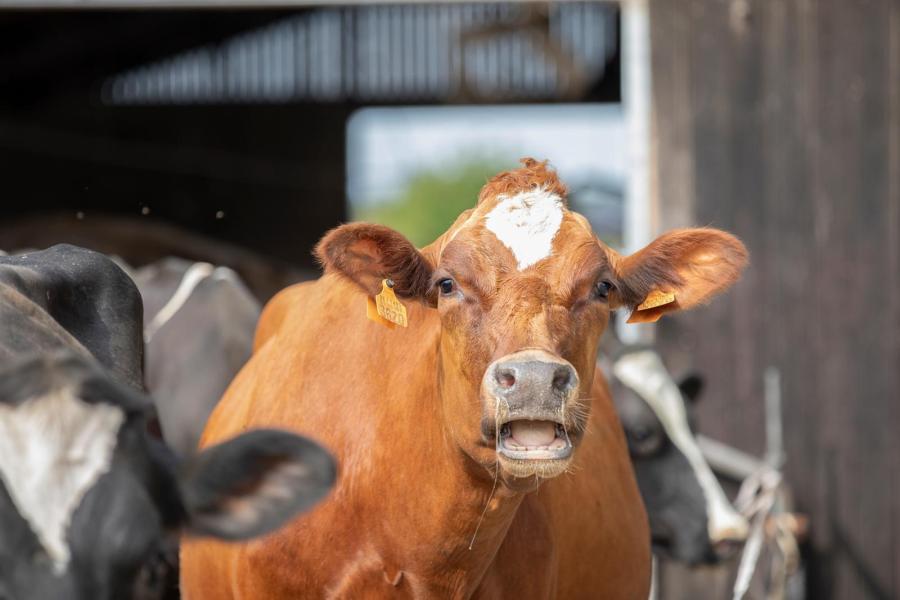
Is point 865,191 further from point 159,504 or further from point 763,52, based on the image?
point 159,504

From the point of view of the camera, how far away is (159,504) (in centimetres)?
261

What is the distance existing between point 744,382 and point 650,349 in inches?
70.5

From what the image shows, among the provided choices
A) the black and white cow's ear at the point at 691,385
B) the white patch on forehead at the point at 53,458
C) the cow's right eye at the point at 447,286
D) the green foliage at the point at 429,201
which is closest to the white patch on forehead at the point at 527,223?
the cow's right eye at the point at 447,286

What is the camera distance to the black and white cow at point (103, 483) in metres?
2.41

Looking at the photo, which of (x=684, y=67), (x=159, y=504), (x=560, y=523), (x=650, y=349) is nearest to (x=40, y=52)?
(x=684, y=67)

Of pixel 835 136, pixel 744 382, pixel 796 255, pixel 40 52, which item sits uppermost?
pixel 40 52

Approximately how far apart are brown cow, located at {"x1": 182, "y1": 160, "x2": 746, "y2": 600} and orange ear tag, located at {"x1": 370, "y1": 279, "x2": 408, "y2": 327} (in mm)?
29

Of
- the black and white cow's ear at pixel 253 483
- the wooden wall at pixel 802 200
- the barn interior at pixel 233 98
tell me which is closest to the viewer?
the black and white cow's ear at pixel 253 483

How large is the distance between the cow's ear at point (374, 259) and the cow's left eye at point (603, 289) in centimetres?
45

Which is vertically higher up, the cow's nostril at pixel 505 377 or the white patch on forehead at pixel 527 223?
the white patch on forehead at pixel 527 223

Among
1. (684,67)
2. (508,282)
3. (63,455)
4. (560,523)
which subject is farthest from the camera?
(684,67)

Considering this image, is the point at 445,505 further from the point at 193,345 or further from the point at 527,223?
the point at 193,345

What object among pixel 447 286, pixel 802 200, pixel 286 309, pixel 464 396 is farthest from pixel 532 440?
pixel 802 200

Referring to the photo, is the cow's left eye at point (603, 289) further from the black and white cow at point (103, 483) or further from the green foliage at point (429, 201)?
the green foliage at point (429, 201)
